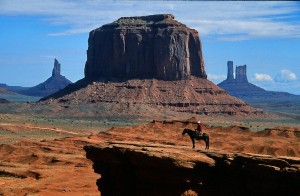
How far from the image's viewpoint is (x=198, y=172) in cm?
2392

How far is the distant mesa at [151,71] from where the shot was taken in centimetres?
14762

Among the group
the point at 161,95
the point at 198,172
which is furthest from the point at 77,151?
the point at 161,95

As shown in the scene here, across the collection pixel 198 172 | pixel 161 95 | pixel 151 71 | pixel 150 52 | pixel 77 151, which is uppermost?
pixel 150 52

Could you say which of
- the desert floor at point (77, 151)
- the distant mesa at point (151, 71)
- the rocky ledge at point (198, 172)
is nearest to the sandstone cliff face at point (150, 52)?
the distant mesa at point (151, 71)

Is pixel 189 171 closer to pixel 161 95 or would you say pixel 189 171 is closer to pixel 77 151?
→ pixel 77 151

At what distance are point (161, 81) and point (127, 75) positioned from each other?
815cm

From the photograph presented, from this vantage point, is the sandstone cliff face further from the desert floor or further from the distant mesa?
the desert floor

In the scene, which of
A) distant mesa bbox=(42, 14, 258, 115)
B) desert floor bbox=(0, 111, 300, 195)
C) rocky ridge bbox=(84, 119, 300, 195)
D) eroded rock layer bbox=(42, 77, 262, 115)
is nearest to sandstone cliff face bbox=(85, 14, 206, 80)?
distant mesa bbox=(42, 14, 258, 115)

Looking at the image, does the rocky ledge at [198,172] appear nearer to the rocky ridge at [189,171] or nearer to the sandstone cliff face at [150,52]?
the rocky ridge at [189,171]

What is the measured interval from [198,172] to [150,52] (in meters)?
132

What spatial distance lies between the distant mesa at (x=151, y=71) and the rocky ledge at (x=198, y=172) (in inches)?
4708

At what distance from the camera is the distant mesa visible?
484 ft

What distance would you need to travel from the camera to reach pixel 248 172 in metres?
23.3

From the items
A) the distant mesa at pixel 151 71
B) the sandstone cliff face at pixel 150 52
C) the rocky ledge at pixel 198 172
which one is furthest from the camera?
the sandstone cliff face at pixel 150 52
